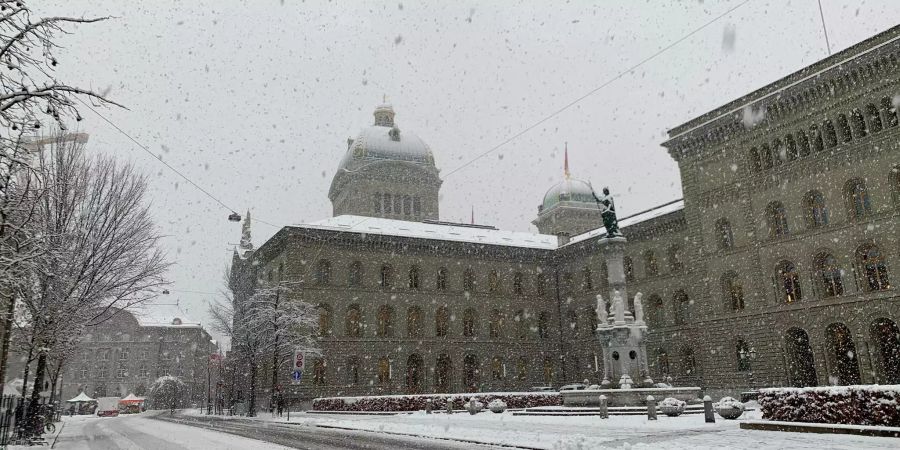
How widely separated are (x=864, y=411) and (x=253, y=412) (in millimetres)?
36625

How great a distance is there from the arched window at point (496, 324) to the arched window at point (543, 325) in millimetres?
3861

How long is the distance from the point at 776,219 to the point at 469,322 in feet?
81.0

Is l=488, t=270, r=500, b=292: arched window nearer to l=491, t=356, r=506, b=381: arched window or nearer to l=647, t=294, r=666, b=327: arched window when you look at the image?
l=491, t=356, r=506, b=381: arched window

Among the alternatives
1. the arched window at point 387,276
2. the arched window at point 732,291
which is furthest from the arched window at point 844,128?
the arched window at point 387,276

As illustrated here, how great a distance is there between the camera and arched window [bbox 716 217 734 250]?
123 feet

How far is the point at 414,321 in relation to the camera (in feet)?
163

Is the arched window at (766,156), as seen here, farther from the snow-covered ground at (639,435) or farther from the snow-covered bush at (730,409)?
the snow-covered bush at (730,409)

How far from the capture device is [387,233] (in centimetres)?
4953

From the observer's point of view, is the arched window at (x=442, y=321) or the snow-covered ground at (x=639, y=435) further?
the arched window at (x=442, y=321)

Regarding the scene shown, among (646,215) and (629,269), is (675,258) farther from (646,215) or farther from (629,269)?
(646,215)

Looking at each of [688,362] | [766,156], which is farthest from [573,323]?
[766,156]

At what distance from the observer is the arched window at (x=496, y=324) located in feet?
170

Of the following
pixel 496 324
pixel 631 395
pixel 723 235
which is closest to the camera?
pixel 631 395

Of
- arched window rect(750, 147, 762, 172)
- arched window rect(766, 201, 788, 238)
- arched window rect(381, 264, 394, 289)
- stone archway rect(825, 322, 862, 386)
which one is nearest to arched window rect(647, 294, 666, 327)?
arched window rect(766, 201, 788, 238)
